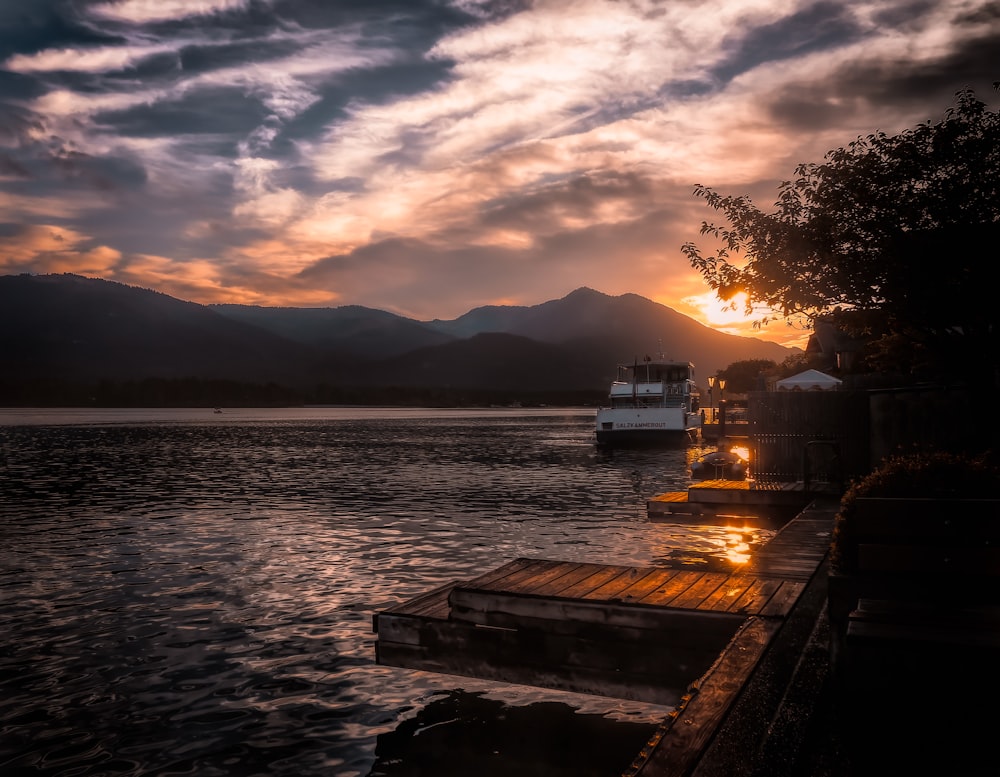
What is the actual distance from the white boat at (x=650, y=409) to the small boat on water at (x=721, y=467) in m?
27.9

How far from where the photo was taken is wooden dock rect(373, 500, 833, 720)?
23.6 feet

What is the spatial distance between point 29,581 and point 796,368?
69.6 m

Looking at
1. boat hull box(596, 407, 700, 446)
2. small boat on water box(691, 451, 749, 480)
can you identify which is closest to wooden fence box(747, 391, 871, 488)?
small boat on water box(691, 451, 749, 480)

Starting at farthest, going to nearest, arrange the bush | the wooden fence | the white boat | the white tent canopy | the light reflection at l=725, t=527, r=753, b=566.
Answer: the white boat
the white tent canopy
the wooden fence
the light reflection at l=725, t=527, r=753, b=566
the bush

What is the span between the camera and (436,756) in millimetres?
7316

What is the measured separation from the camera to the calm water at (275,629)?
24.3 feet

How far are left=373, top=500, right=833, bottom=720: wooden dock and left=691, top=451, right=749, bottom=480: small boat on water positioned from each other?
18.7m

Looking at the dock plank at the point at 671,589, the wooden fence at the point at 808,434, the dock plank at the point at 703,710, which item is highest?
the wooden fence at the point at 808,434

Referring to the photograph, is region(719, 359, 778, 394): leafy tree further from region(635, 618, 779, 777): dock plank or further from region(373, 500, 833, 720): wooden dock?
region(635, 618, 779, 777): dock plank

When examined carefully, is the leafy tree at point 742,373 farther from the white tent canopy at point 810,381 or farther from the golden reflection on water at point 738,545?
the golden reflection on water at point 738,545

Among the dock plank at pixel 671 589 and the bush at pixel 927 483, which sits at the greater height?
the bush at pixel 927 483

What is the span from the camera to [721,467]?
27.7m

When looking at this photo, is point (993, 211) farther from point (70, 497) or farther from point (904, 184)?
point (70, 497)

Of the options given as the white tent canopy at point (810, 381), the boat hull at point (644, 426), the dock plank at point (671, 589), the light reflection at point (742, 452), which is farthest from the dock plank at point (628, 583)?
the boat hull at point (644, 426)
